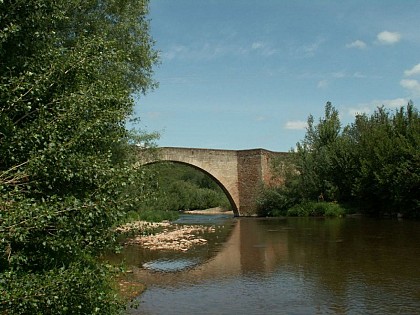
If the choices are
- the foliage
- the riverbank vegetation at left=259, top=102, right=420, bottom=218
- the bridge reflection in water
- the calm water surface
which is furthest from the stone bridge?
the foliage

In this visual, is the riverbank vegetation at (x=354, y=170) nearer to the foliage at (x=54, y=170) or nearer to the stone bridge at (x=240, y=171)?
the stone bridge at (x=240, y=171)

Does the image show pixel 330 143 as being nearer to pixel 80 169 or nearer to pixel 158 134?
pixel 158 134

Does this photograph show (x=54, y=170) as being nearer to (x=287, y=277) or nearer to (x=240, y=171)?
(x=287, y=277)

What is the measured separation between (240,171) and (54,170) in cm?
3087

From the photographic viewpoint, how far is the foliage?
11.3ft

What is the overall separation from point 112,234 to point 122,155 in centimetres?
688

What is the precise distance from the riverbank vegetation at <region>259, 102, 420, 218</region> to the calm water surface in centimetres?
1003

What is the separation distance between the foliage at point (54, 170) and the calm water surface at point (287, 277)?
3.63 m

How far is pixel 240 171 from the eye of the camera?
34.4 m

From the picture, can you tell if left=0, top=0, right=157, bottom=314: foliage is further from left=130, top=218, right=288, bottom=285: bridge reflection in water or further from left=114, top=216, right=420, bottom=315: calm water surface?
left=130, top=218, right=288, bottom=285: bridge reflection in water

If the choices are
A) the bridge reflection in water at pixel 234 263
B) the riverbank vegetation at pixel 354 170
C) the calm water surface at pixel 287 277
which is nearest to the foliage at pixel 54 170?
the calm water surface at pixel 287 277

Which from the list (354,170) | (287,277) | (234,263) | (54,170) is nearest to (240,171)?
(354,170)

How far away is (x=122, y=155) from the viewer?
35.8 ft

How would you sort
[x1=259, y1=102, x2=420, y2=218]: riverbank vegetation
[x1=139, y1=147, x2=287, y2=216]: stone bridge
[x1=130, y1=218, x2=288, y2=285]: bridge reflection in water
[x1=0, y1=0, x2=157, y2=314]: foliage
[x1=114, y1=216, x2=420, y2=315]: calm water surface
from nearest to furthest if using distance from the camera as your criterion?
[x1=0, y1=0, x2=157, y2=314]: foliage < [x1=114, y1=216, x2=420, y2=315]: calm water surface < [x1=130, y1=218, x2=288, y2=285]: bridge reflection in water < [x1=259, y1=102, x2=420, y2=218]: riverbank vegetation < [x1=139, y1=147, x2=287, y2=216]: stone bridge
